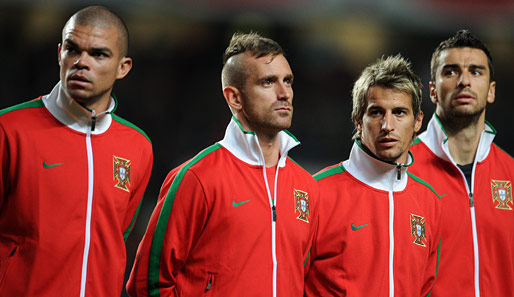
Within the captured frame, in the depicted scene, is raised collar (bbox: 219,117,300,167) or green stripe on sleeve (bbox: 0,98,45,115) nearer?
green stripe on sleeve (bbox: 0,98,45,115)

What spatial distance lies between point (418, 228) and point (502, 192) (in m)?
0.73

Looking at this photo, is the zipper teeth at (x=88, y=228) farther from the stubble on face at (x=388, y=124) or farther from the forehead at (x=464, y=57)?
the forehead at (x=464, y=57)

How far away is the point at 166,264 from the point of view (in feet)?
8.52

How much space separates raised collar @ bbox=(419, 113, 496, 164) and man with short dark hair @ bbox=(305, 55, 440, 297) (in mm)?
347

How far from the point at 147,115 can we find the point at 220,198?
4522mm

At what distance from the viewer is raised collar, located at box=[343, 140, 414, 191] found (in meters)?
3.11

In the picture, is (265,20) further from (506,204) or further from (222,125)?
(506,204)

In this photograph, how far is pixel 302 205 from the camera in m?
→ 2.89

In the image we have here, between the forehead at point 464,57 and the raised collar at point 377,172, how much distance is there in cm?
93

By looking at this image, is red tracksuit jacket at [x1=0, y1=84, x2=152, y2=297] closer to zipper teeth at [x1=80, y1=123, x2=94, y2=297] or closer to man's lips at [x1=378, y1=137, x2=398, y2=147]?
zipper teeth at [x1=80, y1=123, x2=94, y2=297]

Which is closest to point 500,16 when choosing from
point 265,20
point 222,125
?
point 265,20

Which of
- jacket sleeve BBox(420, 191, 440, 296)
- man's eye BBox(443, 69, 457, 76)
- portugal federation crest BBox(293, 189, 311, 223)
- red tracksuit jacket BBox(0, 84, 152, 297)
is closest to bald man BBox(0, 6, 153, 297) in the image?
red tracksuit jacket BBox(0, 84, 152, 297)

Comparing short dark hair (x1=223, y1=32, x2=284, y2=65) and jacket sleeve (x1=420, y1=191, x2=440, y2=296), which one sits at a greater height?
A: short dark hair (x1=223, y1=32, x2=284, y2=65)

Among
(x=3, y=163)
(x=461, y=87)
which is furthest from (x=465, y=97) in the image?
(x=3, y=163)
